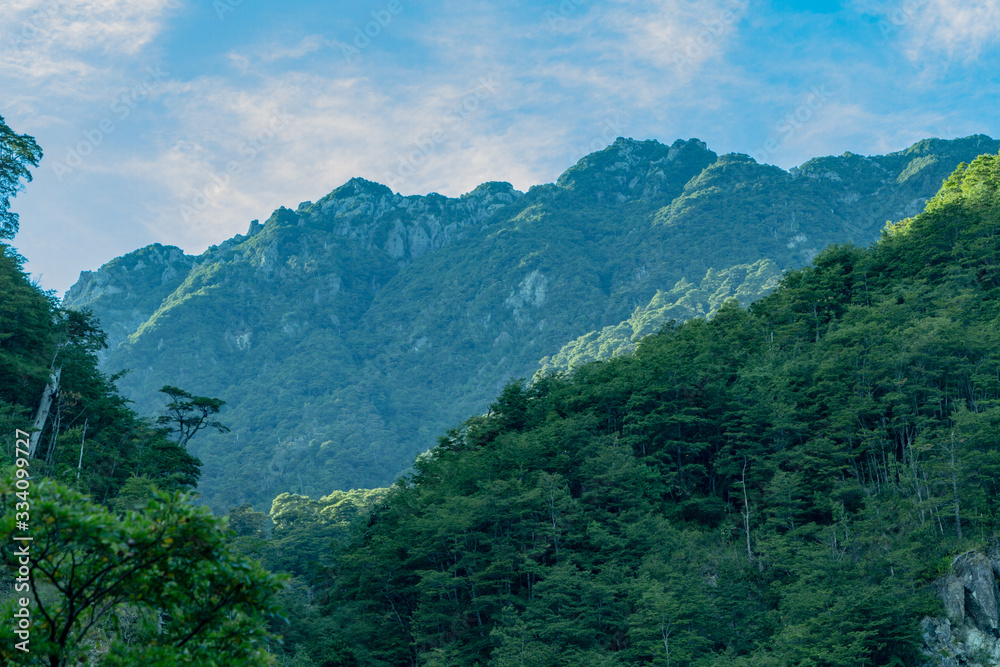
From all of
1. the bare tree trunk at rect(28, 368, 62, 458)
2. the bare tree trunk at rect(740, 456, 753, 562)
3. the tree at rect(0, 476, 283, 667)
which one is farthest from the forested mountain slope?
the tree at rect(0, 476, 283, 667)

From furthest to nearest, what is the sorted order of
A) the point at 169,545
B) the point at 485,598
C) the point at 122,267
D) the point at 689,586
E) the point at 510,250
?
the point at 122,267 < the point at 510,250 < the point at 485,598 < the point at 689,586 < the point at 169,545

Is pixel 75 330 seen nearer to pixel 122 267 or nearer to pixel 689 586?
pixel 689 586

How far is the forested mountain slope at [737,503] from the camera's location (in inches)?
925

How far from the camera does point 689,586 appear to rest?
80.1 ft

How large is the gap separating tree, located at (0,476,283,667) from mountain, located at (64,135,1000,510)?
11521cm

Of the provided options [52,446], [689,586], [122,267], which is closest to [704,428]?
[689,586]

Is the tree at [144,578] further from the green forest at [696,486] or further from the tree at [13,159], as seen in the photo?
the tree at [13,159]

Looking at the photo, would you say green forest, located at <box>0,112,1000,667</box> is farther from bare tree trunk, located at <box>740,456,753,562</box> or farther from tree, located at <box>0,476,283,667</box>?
tree, located at <box>0,476,283,667</box>

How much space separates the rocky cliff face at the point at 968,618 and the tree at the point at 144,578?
2387cm

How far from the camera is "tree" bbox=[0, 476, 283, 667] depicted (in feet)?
19.4

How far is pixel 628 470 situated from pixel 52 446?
85.3 feet

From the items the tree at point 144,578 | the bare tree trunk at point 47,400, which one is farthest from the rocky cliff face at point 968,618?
the bare tree trunk at point 47,400

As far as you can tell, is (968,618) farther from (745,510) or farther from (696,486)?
(696,486)

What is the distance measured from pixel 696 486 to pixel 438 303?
143500 millimetres
